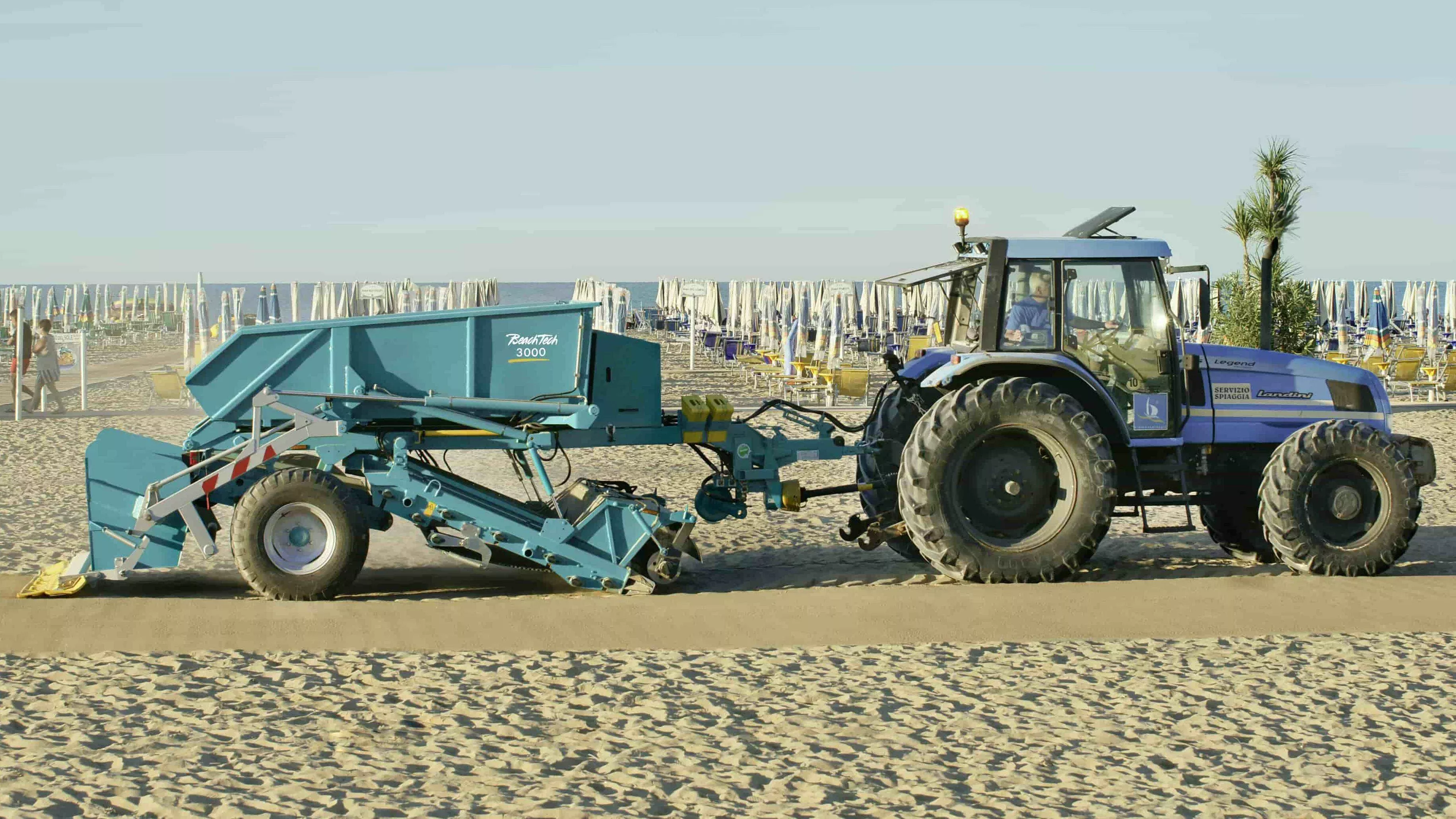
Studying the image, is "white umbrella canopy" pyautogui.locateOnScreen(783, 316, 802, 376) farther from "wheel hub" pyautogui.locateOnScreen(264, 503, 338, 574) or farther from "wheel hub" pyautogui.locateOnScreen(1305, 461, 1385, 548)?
"wheel hub" pyautogui.locateOnScreen(264, 503, 338, 574)

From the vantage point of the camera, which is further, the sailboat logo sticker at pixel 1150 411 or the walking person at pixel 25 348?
the walking person at pixel 25 348

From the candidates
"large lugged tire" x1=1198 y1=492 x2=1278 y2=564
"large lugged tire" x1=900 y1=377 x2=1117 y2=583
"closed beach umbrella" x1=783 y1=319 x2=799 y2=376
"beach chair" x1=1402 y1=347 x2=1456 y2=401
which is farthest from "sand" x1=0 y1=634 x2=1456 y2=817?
"closed beach umbrella" x1=783 y1=319 x2=799 y2=376

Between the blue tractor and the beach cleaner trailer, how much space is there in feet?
5.37

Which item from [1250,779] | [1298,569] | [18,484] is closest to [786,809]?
[1250,779]

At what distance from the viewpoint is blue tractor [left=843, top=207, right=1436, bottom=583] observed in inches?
314

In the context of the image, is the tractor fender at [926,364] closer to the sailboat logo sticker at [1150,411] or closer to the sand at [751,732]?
the sailboat logo sticker at [1150,411]

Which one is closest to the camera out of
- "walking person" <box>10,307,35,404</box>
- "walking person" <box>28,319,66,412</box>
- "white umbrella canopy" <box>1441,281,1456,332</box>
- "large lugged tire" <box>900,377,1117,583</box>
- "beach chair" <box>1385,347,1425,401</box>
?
"large lugged tire" <box>900,377,1117,583</box>

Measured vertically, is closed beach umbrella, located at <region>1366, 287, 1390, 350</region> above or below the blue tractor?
above

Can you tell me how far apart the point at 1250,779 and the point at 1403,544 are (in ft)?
14.0

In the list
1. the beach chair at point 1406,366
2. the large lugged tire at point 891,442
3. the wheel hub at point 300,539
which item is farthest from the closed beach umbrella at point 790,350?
the wheel hub at point 300,539

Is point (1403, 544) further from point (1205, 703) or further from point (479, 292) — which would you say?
point (479, 292)

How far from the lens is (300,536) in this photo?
25.0 ft

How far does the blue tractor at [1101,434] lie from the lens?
26.2 ft

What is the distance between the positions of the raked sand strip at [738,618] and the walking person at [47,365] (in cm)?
1233
